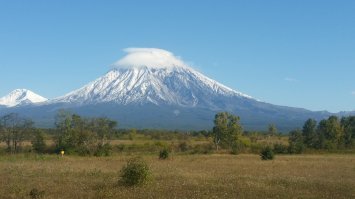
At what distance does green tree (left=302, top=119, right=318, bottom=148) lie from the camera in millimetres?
72750

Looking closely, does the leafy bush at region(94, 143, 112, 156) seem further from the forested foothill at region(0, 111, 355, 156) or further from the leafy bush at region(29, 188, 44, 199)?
the leafy bush at region(29, 188, 44, 199)

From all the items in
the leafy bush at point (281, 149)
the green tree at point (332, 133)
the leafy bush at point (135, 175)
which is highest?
the green tree at point (332, 133)

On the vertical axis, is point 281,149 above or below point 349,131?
below

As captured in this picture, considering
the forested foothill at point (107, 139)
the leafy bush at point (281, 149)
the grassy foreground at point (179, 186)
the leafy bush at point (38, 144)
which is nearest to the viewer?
the grassy foreground at point (179, 186)

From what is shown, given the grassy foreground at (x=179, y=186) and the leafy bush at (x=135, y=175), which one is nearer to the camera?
the grassy foreground at (x=179, y=186)

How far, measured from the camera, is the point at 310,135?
77.4 m

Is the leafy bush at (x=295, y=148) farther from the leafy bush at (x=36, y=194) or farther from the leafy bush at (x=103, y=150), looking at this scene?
the leafy bush at (x=36, y=194)

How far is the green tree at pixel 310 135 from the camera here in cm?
7275

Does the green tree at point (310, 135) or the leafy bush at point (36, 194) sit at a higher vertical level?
the green tree at point (310, 135)

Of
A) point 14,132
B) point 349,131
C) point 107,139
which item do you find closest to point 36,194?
point 14,132

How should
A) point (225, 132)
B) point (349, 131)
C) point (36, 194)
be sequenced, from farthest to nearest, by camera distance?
point (349, 131), point (225, 132), point (36, 194)

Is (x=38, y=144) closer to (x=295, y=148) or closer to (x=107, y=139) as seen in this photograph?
(x=107, y=139)

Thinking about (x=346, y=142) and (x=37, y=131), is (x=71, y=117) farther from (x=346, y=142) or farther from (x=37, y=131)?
(x=346, y=142)

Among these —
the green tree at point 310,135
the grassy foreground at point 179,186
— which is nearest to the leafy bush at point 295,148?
the green tree at point 310,135
